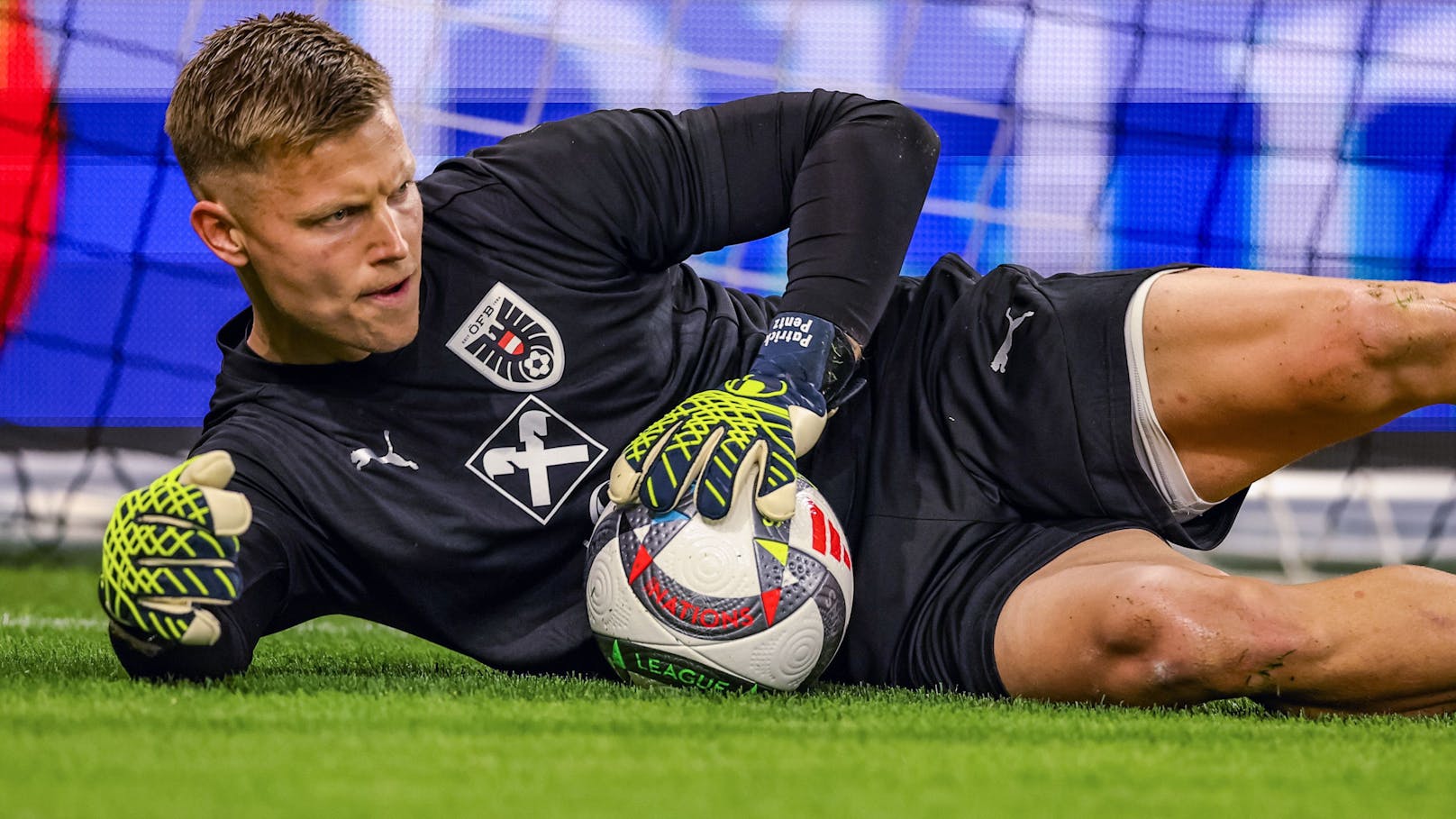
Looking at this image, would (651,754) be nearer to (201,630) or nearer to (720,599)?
(720,599)

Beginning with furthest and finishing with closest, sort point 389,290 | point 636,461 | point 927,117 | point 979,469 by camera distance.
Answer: point 927,117 < point 979,469 < point 389,290 < point 636,461

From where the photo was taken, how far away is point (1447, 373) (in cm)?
196

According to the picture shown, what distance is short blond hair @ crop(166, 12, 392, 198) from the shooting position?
1959 millimetres

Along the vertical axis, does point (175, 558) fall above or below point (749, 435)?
below

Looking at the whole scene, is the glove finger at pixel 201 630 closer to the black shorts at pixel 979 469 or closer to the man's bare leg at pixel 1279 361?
the black shorts at pixel 979 469

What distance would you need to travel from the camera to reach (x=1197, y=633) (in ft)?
5.88

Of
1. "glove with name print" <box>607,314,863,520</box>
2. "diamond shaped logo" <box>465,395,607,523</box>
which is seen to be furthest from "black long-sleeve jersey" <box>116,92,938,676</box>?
"glove with name print" <box>607,314,863,520</box>

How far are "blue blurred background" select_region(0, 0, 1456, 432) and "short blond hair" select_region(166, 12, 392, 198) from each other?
8.44ft

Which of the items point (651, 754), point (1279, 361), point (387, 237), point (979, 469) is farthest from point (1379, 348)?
point (387, 237)

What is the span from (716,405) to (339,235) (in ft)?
1.96

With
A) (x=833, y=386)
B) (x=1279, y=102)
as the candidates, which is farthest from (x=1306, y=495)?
(x=833, y=386)

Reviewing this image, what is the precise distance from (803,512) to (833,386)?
239 millimetres

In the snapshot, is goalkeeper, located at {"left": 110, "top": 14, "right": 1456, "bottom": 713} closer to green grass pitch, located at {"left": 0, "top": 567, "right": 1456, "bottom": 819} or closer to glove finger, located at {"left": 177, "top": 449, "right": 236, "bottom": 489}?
glove finger, located at {"left": 177, "top": 449, "right": 236, "bottom": 489}

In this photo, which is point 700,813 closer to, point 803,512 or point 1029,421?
point 803,512
